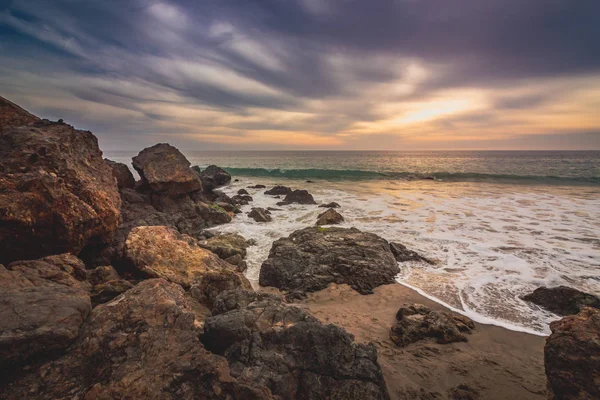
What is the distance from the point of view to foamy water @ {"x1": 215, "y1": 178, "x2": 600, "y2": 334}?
7.11 metres

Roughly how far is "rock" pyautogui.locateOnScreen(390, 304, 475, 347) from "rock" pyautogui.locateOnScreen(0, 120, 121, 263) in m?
6.71

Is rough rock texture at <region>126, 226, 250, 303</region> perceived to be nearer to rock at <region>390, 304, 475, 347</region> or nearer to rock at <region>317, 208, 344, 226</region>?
rock at <region>390, 304, 475, 347</region>

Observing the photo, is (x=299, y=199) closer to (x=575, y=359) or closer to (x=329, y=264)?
(x=329, y=264)

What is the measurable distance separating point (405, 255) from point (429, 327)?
441 centimetres

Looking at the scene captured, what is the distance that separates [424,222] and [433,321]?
1008 cm

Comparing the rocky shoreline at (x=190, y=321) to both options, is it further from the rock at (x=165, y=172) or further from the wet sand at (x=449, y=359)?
the rock at (x=165, y=172)

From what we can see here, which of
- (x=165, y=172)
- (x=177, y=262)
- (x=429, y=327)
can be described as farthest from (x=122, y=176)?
(x=429, y=327)

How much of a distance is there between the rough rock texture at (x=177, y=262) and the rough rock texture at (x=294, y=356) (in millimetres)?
1855

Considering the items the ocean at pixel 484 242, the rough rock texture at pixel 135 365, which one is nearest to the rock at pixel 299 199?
the ocean at pixel 484 242

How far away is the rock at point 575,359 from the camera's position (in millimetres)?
3219

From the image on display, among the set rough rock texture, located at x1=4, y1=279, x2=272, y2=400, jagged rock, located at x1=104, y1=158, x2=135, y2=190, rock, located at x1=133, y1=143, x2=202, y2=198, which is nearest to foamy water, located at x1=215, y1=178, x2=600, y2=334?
rock, located at x1=133, y1=143, x2=202, y2=198

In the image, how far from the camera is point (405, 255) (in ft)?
31.8

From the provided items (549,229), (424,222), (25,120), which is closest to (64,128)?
(25,120)

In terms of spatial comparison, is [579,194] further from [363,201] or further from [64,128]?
[64,128]
